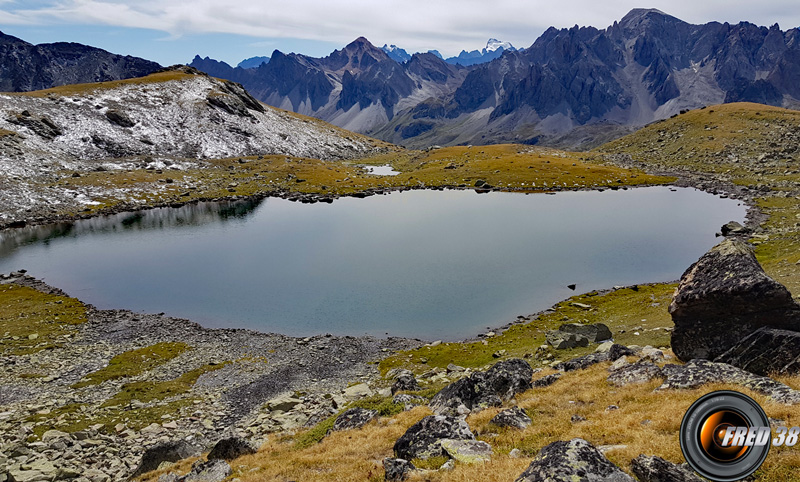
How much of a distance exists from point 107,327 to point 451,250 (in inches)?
2077

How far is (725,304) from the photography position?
2205 cm

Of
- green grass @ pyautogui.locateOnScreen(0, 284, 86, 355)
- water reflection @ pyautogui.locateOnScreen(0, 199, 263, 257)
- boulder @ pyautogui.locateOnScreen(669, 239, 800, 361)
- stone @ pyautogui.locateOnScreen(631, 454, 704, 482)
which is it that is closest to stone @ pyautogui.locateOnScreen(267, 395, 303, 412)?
stone @ pyautogui.locateOnScreen(631, 454, 704, 482)

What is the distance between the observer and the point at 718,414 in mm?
11148

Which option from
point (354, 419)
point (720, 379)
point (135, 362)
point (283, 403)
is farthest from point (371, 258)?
point (720, 379)

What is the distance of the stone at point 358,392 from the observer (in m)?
34.3

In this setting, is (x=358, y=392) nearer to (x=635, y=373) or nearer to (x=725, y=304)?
(x=635, y=373)

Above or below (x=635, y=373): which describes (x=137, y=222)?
below

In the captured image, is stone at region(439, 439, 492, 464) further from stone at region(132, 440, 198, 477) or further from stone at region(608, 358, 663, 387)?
stone at region(132, 440, 198, 477)

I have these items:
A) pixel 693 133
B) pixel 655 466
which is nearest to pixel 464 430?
pixel 655 466

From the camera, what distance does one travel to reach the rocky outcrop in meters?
23.9

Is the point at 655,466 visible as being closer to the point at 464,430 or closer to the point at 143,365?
the point at 464,430

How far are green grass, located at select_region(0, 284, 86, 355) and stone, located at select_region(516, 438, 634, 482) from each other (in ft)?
170

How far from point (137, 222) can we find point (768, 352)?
121026 mm

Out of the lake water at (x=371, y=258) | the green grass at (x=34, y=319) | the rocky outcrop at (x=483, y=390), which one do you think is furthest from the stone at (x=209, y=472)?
the green grass at (x=34, y=319)
